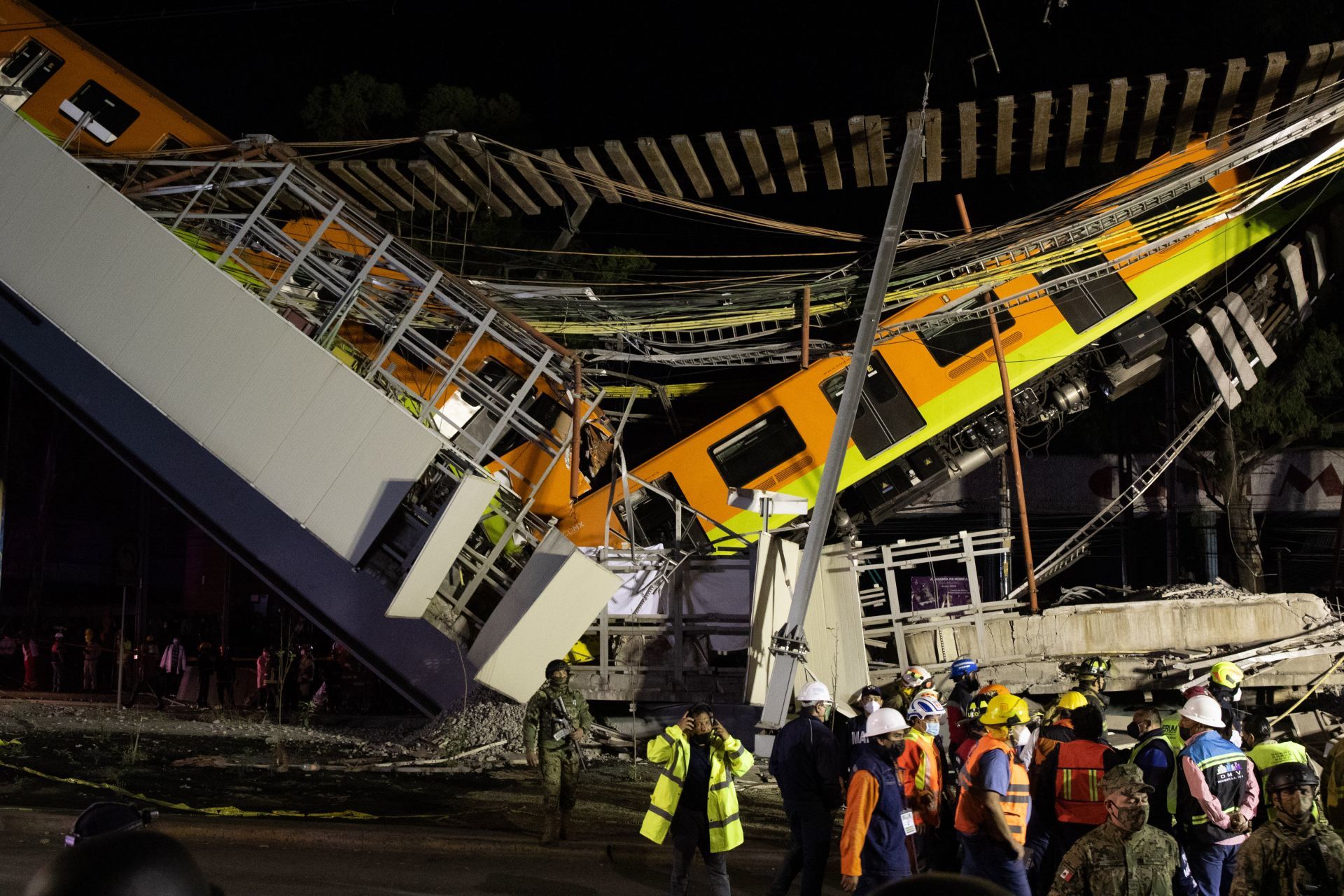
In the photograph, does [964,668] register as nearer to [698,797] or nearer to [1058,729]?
[1058,729]

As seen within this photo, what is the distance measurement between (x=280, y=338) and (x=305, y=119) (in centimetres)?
919

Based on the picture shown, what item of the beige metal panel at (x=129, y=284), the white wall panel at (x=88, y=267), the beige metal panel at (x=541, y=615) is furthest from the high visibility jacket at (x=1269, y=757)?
the white wall panel at (x=88, y=267)

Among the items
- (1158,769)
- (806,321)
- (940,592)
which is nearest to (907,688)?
(1158,769)

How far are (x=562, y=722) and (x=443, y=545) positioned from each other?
3.49 m

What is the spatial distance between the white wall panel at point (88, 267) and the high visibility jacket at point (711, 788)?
9714 millimetres

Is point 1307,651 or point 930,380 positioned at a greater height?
point 930,380

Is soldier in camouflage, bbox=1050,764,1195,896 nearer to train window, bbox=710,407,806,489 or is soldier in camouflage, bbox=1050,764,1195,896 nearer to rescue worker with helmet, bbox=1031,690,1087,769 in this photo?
rescue worker with helmet, bbox=1031,690,1087,769

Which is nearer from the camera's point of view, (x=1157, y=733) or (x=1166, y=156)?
(x=1157, y=733)

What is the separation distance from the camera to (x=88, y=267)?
13820mm

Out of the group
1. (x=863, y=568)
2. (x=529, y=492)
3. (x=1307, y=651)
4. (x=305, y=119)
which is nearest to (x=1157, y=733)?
(x=863, y=568)

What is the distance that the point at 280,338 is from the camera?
1330 centimetres

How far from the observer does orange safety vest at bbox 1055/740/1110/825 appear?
249 inches

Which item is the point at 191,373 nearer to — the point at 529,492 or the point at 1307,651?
the point at 529,492

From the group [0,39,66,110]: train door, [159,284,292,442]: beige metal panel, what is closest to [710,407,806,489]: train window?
[159,284,292,442]: beige metal panel
